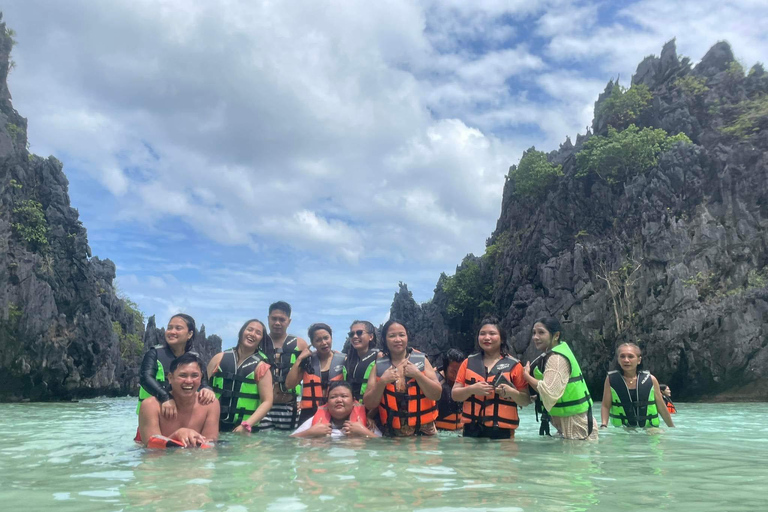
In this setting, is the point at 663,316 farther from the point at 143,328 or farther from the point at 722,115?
the point at 143,328

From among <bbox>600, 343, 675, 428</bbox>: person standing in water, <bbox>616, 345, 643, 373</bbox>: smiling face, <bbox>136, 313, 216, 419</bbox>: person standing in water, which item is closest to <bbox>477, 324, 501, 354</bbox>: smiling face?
<bbox>616, 345, 643, 373</bbox>: smiling face

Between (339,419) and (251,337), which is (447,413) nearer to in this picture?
(339,419)

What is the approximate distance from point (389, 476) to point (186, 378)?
2.70 metres

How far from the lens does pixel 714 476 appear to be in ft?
16.3

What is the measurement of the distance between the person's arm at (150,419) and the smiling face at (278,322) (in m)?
2.50

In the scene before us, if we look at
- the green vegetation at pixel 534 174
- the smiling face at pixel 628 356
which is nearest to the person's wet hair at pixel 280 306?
the smiling face at pixel 628 356

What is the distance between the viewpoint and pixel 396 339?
7105mm

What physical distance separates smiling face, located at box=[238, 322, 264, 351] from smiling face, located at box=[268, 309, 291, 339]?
555mm

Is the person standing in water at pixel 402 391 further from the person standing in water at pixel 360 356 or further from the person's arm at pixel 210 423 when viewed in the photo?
the person's arm at pixel 210 423

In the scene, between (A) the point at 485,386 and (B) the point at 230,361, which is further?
(B) the point at 230,361

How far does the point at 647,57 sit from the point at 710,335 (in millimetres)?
27869

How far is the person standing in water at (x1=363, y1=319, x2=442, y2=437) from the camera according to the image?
7.02 m

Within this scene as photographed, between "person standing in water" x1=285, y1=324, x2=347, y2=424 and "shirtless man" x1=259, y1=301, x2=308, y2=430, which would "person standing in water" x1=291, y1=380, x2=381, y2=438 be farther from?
"shirtless man" x1=259, y1=301, x2=308, y2=430

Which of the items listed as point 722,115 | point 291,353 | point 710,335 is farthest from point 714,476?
point 722,115
